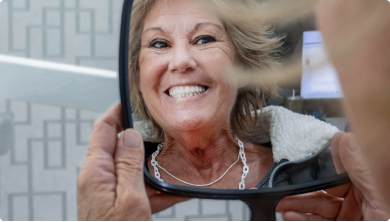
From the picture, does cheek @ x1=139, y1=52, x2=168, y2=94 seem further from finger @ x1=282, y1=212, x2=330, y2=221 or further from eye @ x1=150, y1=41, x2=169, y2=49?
finger @ x1=282, y1=212, x2=330, y2=221

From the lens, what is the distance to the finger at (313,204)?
1.31ft

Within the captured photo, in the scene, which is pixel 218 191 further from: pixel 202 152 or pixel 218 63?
pixel 218 63

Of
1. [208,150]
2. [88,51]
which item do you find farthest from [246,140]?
[88,51]

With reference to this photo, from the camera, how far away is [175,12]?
12.2 inches

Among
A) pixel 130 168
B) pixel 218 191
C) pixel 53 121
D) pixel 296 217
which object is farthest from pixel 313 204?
pixel 53 121

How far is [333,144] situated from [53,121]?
1.44 feet

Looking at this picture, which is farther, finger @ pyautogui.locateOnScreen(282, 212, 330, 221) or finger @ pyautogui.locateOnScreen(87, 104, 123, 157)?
finger @ pyautogui.locateOnScreen(282, 212, 330, 221)

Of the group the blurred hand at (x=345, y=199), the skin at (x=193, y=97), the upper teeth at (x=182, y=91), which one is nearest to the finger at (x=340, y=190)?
the blurred hand at (x=345, y=199)

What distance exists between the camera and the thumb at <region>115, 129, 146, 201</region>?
30 cm

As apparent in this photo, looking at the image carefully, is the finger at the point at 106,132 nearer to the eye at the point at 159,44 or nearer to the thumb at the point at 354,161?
the eye at the point at 159,44

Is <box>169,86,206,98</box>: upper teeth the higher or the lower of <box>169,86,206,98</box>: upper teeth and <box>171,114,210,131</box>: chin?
the higher

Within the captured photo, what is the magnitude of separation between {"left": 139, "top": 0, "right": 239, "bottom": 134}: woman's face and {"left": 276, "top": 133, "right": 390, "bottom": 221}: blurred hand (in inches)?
6.6

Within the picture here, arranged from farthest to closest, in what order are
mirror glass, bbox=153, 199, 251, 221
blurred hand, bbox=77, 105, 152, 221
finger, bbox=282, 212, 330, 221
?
mirror glass, bbox=153, 199, 251, 221 < finger, bbox=282, 212, 330, 221 < blurred hand, bbox=77, 105, 152, 221

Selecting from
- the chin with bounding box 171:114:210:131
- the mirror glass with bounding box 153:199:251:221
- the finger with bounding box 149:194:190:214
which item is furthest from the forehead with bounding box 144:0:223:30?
the mirror glass with bounding box 153:199:251:221
